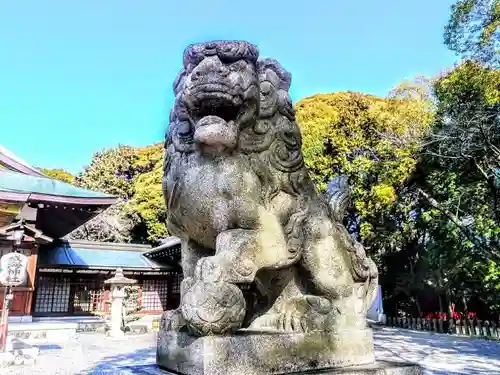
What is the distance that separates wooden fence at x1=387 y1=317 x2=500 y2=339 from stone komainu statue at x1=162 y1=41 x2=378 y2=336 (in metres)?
12.2

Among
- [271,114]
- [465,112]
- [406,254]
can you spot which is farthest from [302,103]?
[271,114]

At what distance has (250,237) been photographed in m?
2.01

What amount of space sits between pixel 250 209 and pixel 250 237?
0.14m

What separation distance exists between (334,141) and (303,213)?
1261 centimetres

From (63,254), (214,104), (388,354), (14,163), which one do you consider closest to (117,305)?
(63,254)

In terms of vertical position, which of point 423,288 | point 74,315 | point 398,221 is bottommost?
point 74,315

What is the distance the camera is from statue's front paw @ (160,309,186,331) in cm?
203

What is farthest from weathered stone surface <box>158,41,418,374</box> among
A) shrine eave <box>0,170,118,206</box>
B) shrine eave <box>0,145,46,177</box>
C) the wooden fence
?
shrine eave <box>0,145,46,177</box>

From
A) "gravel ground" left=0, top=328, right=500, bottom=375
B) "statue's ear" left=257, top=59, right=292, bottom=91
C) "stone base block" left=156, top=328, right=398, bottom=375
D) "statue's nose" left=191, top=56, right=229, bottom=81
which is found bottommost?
"gravel ground" left=0, top=328, right=500, bottom=375

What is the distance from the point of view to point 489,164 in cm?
1039

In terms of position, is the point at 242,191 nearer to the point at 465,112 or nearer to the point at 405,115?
the point at 465,112

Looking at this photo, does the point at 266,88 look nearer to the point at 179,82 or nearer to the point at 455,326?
the point at 179,82

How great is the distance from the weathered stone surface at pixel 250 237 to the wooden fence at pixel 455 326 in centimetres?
1219

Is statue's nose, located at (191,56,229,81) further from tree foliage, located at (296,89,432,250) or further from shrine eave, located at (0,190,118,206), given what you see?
shrine eave, located at (0,190,118,206)
